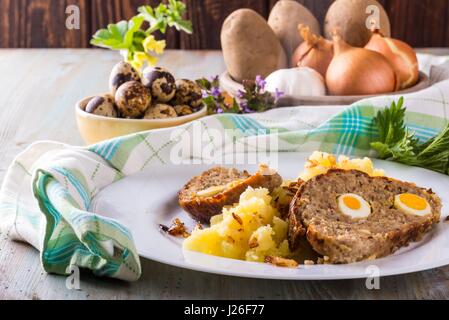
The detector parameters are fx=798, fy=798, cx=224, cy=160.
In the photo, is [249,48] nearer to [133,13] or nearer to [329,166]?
[329,166]

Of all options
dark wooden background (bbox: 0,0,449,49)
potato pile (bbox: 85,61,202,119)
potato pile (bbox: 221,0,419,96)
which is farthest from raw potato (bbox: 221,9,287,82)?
dark wooden background (bbox: 0,0,449,49)

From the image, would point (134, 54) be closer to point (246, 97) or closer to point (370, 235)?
point (246, 97)

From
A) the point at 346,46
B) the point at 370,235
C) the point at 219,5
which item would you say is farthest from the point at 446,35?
the point at 370,235

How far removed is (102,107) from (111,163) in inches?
13.3

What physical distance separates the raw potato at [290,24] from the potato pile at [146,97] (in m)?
0.65

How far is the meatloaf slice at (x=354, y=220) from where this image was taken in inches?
49.3

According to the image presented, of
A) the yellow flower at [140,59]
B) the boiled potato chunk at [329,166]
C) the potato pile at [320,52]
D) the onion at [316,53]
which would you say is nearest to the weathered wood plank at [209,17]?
the potato pile at [320,52]

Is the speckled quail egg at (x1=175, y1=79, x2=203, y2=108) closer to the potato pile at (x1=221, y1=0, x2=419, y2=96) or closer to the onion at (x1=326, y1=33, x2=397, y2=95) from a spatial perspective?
the potato pile at (x1=221, y1=0, x2=419, y2=96)

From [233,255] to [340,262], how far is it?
17 centimetres

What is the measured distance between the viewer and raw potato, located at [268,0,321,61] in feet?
8.71

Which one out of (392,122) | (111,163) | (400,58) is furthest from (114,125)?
(400,58)

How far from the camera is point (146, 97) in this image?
2.00m

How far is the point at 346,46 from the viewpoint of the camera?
233 centimetres

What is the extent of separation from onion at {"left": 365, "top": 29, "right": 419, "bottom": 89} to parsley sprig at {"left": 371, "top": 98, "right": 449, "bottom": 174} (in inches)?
18.3
